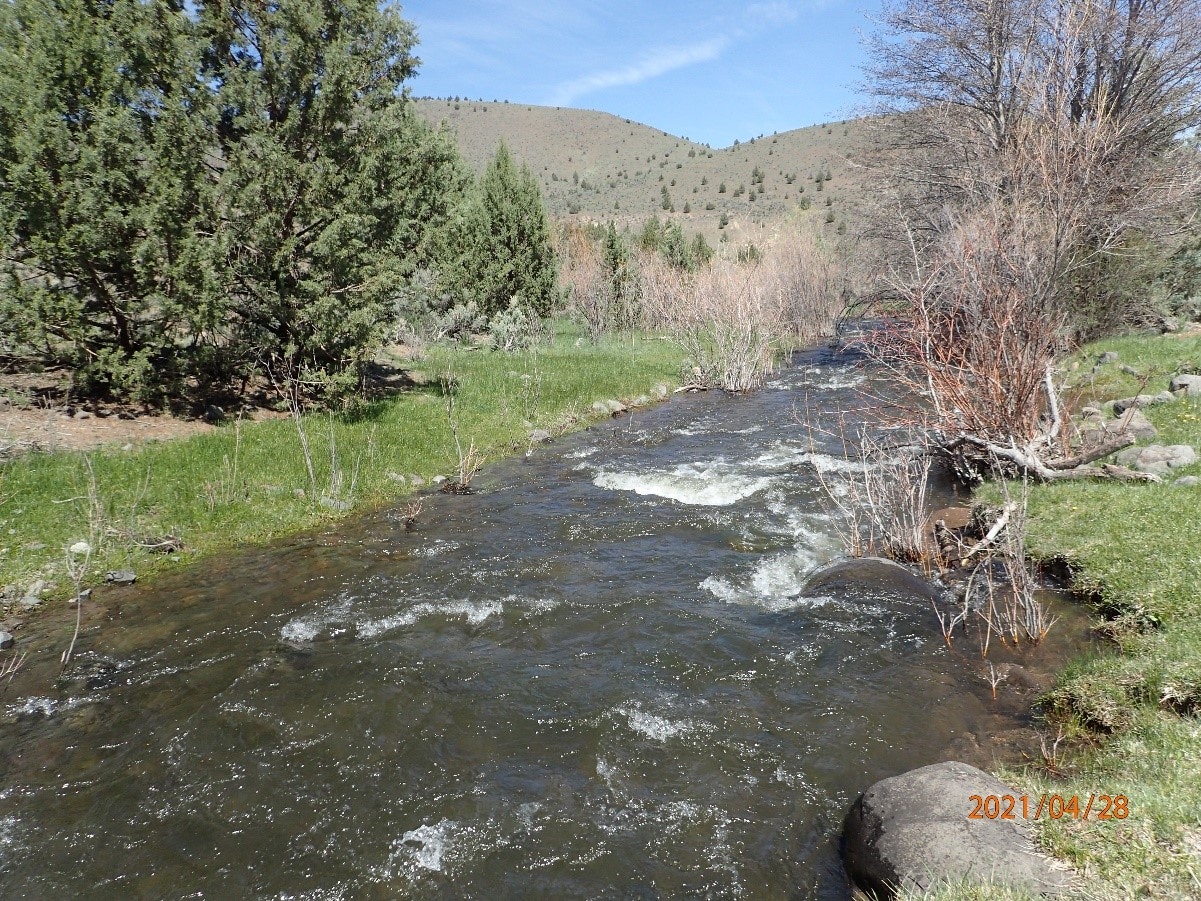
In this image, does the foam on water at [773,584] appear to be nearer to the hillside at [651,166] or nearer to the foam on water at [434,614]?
the foam on water at [434,614]

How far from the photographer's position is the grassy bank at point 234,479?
7.91 metres

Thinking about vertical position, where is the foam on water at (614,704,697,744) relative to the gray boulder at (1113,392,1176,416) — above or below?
below

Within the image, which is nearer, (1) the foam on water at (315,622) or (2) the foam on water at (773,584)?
(1) the foam on water at (315,622)

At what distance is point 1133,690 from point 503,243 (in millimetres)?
25070

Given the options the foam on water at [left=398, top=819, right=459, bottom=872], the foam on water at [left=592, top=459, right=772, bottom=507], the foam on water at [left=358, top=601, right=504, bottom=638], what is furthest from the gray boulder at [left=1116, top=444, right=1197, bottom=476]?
the foam on water at [left=398, top=819, right=459, bottom=872]

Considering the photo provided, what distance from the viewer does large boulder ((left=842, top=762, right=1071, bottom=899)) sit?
330 centimetres

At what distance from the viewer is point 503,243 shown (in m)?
26.5

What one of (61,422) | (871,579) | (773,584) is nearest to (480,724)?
(773,584)

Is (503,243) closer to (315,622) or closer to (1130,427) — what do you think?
(1130,427)

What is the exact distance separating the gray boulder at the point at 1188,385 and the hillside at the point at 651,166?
35.7m

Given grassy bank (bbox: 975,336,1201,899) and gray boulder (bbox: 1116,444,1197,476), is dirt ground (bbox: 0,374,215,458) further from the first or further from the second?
gray boulder (bbox: 1116,444,1197,476)

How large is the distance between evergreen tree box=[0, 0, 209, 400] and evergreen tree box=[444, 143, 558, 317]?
15.5 metres

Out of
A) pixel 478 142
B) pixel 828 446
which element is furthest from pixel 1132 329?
pixel 478 142

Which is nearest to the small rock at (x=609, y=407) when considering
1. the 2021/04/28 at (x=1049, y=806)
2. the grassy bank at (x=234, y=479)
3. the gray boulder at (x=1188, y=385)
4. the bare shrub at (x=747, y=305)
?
the grassy bank at (x=234, y=479)
